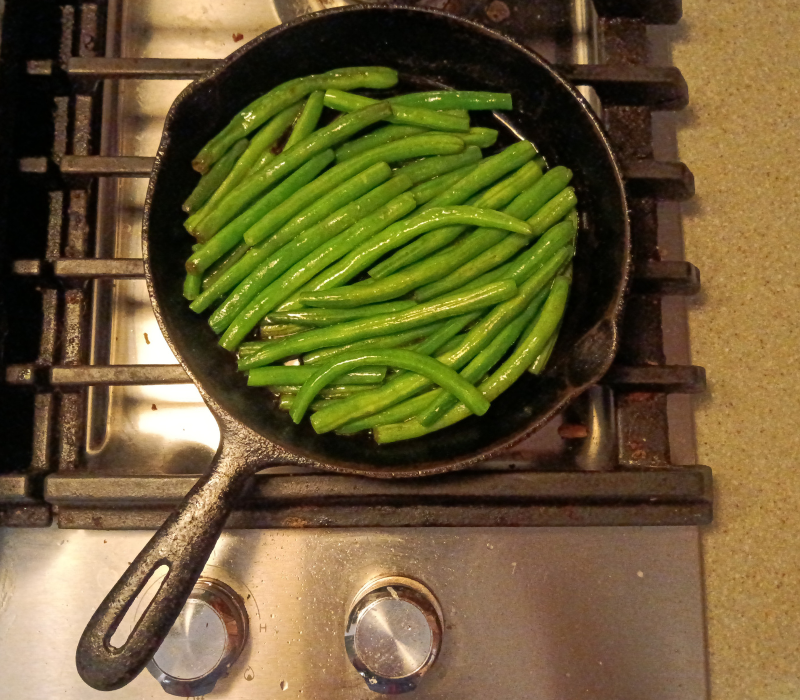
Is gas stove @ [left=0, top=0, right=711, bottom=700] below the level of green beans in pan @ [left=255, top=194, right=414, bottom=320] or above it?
below

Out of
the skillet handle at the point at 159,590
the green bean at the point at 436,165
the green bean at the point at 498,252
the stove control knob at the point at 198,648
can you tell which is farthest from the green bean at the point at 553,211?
the stove control knob at the point at 198,648

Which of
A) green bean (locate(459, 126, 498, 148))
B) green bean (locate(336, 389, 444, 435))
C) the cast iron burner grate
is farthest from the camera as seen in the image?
green bean (locate(459, 126, 498, 148))

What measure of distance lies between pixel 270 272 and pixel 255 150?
0.31 m

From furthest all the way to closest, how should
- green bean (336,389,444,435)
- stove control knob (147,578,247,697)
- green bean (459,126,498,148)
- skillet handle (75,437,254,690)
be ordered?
green bean (459,126,498,148) → green bean (336,389,444,435) → stove control knob (147,578,247,697) → skillet handle (75,437,254,690)

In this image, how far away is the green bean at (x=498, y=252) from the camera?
1.53 meters

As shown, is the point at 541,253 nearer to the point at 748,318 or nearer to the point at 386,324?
the point at 386,324

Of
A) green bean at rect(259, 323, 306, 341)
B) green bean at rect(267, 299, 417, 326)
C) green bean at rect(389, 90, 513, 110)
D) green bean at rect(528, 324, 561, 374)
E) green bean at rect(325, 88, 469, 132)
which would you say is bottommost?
green bean at rect(528, 324, 561, 374)

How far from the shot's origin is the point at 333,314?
1.51 m

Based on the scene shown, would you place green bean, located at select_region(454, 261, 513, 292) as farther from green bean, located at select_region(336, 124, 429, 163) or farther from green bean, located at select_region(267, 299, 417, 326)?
green bean, located at select_region(336, 124, 429, 163)

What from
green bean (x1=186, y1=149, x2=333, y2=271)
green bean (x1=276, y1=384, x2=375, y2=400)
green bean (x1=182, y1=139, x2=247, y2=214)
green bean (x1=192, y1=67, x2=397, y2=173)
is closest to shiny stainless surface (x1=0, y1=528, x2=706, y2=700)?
green bean (x1=276, y1=384, x2=375, y2=400)

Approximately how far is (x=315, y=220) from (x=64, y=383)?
2.19 ft

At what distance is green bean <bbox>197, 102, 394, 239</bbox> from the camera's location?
151 cm

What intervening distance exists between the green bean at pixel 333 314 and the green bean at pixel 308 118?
1.37ft

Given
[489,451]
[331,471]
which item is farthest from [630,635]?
[331,471]
